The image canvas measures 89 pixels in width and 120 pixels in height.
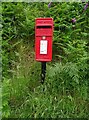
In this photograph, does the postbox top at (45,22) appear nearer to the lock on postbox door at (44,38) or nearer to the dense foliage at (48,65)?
the lock on postbox door at (44,38)

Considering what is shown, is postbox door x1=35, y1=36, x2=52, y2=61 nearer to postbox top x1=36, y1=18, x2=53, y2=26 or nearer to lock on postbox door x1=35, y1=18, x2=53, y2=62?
lock on postbox door x1=35, y1=18, x2=53, y2=62

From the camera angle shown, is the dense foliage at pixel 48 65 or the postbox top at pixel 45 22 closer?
the dense foliage at pixel 48 65

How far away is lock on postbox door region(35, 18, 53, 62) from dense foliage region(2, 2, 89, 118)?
221 mm

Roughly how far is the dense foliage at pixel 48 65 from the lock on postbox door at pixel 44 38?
0.22 metres

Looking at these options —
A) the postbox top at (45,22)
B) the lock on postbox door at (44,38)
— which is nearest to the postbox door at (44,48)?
the lock on postbox door at (44,38)

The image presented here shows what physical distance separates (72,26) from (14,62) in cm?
118

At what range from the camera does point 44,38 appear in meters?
4.31

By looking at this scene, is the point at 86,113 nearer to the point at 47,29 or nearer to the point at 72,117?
the point at 72,117

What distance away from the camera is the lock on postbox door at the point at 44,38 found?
14.1 ft

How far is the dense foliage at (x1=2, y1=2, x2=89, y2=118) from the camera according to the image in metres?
4.10

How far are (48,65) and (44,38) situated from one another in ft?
1.89

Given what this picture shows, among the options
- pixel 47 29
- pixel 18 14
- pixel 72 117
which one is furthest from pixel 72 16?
pixel 72 117

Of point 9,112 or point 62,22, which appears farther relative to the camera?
point 62,22

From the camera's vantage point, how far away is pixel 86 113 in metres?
4.12
